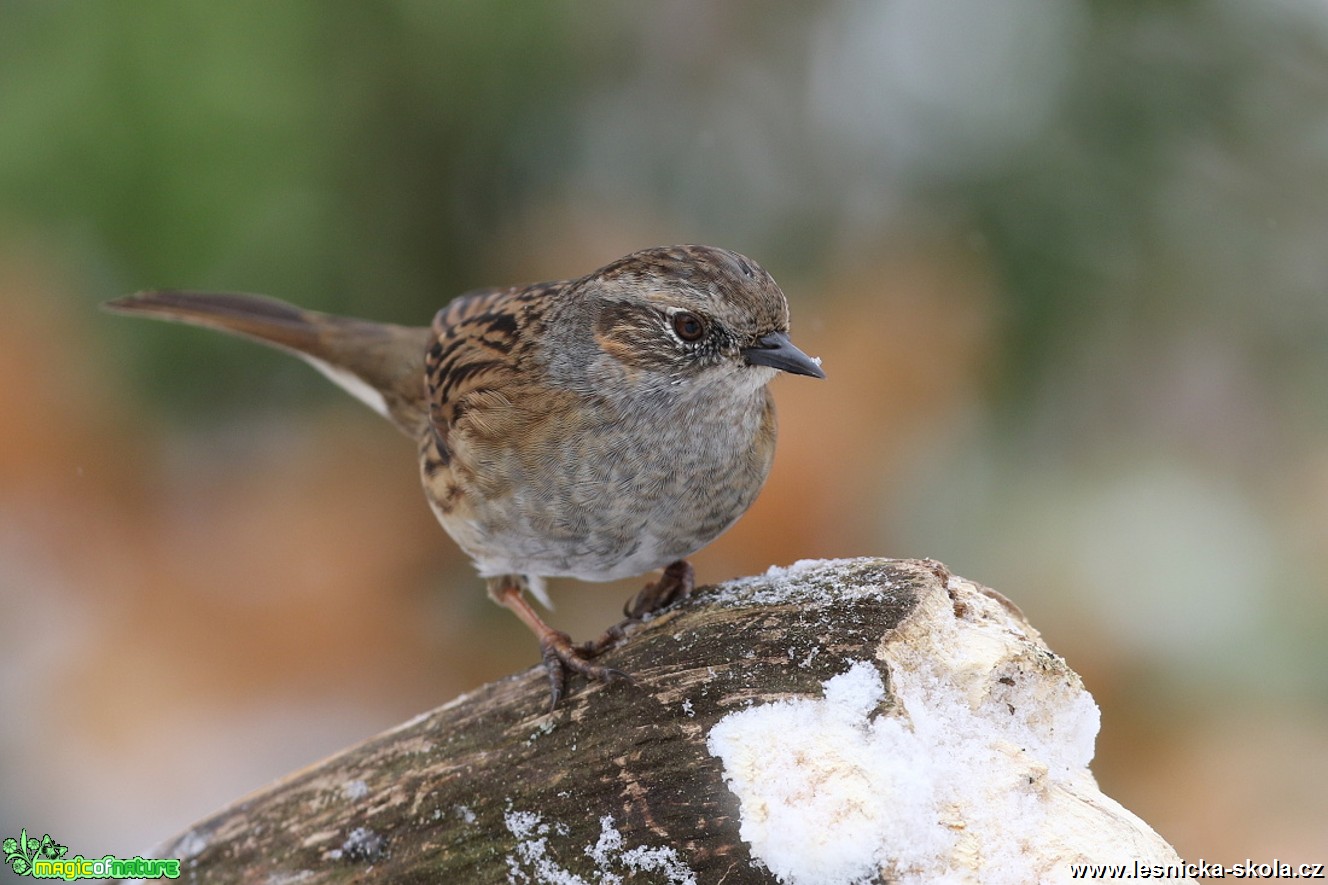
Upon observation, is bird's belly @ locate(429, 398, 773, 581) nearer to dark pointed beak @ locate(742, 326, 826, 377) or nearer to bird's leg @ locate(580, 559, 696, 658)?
bird's leg @ locate(580, 559, 696, 658)

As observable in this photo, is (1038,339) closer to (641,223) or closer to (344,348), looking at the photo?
(641,223)

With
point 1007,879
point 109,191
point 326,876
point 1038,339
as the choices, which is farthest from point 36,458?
point 1007,879

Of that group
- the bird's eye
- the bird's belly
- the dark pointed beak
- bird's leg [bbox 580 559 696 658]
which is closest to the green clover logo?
the bird's belly

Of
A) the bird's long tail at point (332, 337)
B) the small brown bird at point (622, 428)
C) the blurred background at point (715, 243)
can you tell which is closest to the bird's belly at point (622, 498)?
the small brown bird at point (622, 428)

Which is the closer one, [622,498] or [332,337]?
[622,498]

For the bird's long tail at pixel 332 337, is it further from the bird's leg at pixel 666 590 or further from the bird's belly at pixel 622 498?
the bird's leg at pixel 666 590

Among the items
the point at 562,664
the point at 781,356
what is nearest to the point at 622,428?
the point at 781,356

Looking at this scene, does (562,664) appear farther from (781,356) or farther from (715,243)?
(715,243)
